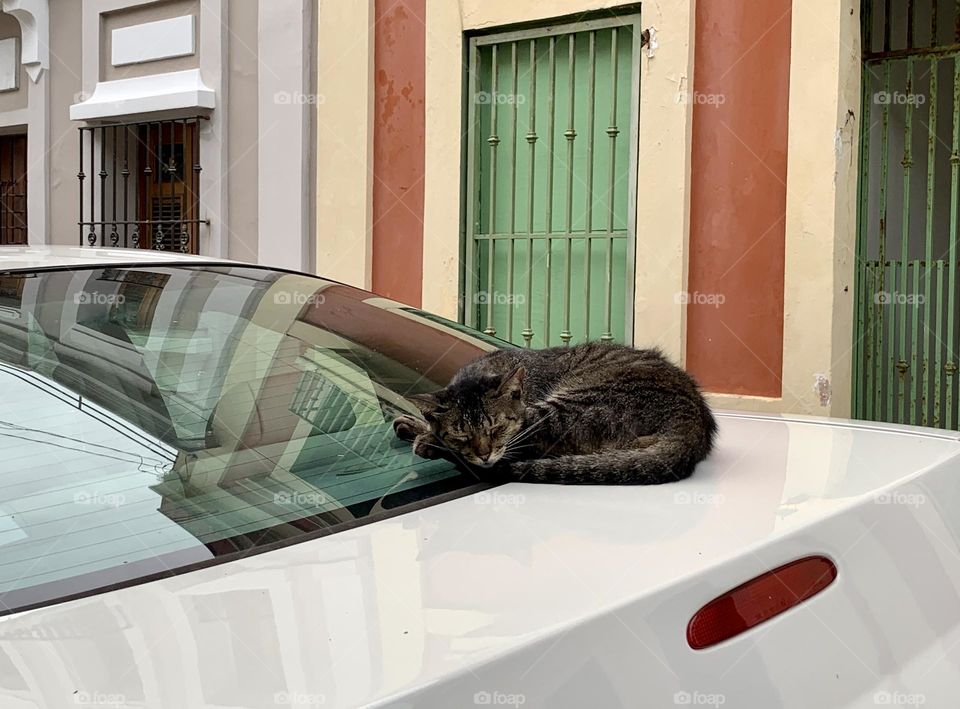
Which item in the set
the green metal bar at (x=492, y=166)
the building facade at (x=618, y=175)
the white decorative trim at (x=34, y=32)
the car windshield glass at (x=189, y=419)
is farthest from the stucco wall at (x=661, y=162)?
the white decorative trim at (x=34, y=32)

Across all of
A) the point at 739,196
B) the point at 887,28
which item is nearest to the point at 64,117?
the point at 739,196

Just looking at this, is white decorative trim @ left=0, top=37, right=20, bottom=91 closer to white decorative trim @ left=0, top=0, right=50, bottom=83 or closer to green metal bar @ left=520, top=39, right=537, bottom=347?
white decorative trim @ left=0, top=0, right=50, bottom=83

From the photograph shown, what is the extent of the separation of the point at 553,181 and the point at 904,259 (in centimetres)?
221

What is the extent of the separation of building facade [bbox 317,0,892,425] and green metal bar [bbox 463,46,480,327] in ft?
0.05

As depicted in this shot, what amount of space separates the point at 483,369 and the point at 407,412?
1.09 ft

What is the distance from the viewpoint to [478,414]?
227 cm

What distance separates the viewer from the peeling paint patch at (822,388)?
516cm

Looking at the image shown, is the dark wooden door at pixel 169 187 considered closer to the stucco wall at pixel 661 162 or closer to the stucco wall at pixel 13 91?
the stucco wall at pixel 13 91

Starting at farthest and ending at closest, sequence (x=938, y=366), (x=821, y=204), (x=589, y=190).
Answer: (x=589, y=190) → (x=938, y=366) → (x=821, y=204)

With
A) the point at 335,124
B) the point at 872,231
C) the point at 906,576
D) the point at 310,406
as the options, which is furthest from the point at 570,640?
the point at 335,124

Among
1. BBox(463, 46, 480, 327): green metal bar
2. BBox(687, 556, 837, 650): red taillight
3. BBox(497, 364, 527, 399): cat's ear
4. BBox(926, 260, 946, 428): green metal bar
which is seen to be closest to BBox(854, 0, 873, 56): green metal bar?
BBox(926, 260, 946, 428): green metal bar

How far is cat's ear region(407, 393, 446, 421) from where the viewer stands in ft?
7.02

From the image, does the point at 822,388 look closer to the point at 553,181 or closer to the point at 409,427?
the point at 553,181

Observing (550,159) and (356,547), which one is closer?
(356,547)
